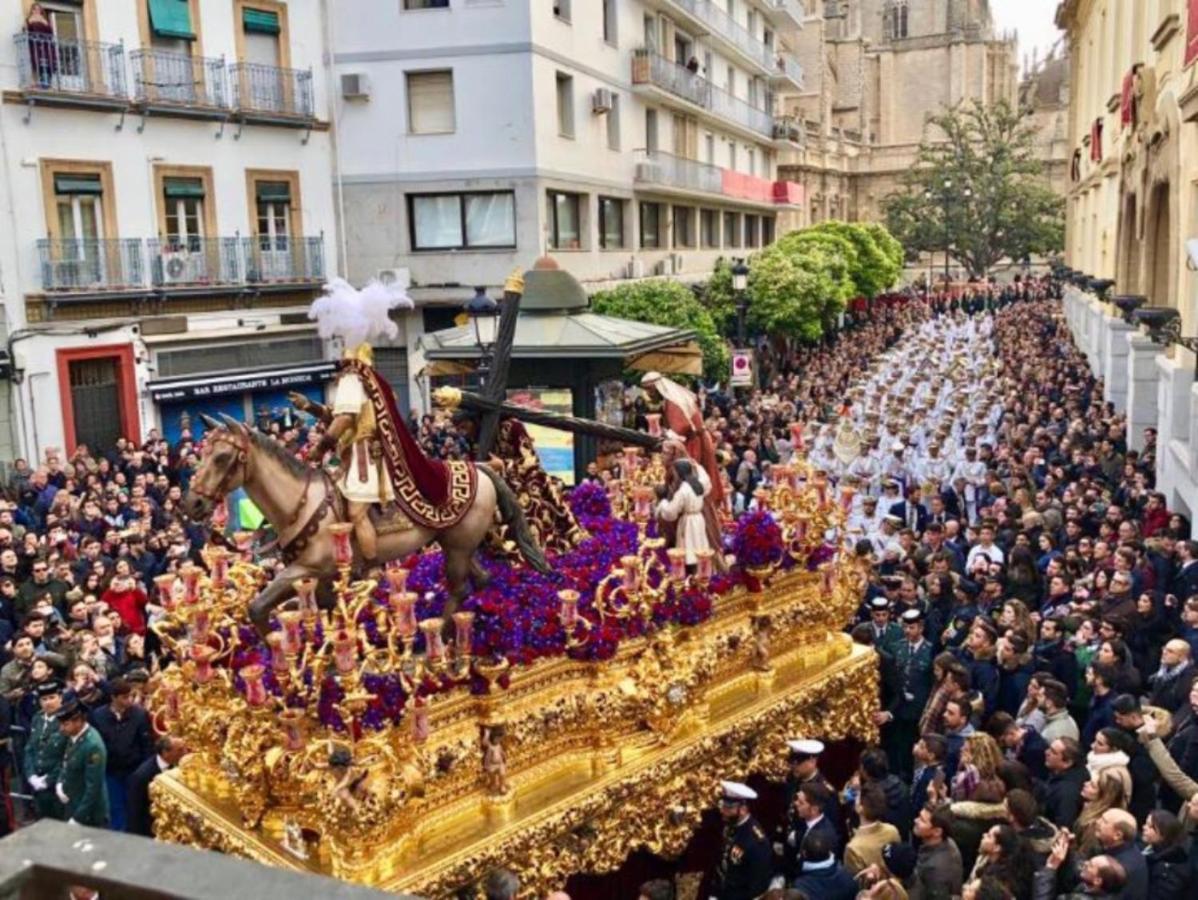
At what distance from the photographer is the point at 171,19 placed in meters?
24.2

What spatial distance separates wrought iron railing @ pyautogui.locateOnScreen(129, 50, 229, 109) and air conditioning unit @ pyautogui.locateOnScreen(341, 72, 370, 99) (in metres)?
3.03

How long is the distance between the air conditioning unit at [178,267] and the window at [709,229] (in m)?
20.6

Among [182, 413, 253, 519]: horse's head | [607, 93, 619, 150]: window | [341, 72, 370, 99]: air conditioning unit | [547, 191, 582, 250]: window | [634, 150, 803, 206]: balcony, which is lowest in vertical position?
[182, 413, 253, 519]: horse's head

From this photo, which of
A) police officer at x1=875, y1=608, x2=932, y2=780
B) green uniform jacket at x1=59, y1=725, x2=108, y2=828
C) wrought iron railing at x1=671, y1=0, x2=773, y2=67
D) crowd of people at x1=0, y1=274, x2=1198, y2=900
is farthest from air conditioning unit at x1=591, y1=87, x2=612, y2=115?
green uniform jacket at x1=59, y1=725, x2=108, y2=828

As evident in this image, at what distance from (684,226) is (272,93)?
16.5m

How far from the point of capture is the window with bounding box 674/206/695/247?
1516 inches

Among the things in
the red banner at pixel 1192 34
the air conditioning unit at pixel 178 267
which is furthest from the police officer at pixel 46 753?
the air conditioning unit at pixel 178 267

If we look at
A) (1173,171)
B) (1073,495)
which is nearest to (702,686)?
(1073,495)

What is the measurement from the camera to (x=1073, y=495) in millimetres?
14227

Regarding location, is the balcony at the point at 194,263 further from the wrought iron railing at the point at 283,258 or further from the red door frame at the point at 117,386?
the red door frame at the point at 117,386

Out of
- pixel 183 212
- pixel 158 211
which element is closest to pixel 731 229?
pixel 183 212

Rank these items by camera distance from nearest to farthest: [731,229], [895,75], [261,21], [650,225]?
[261,21], [650,225], [731,229], [895,75]

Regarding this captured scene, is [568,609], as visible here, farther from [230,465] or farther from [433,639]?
[230,465]

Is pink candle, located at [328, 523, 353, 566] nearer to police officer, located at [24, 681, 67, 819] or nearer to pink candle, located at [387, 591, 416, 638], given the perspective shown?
pink candle, located at [387, 591, 416, 638]
